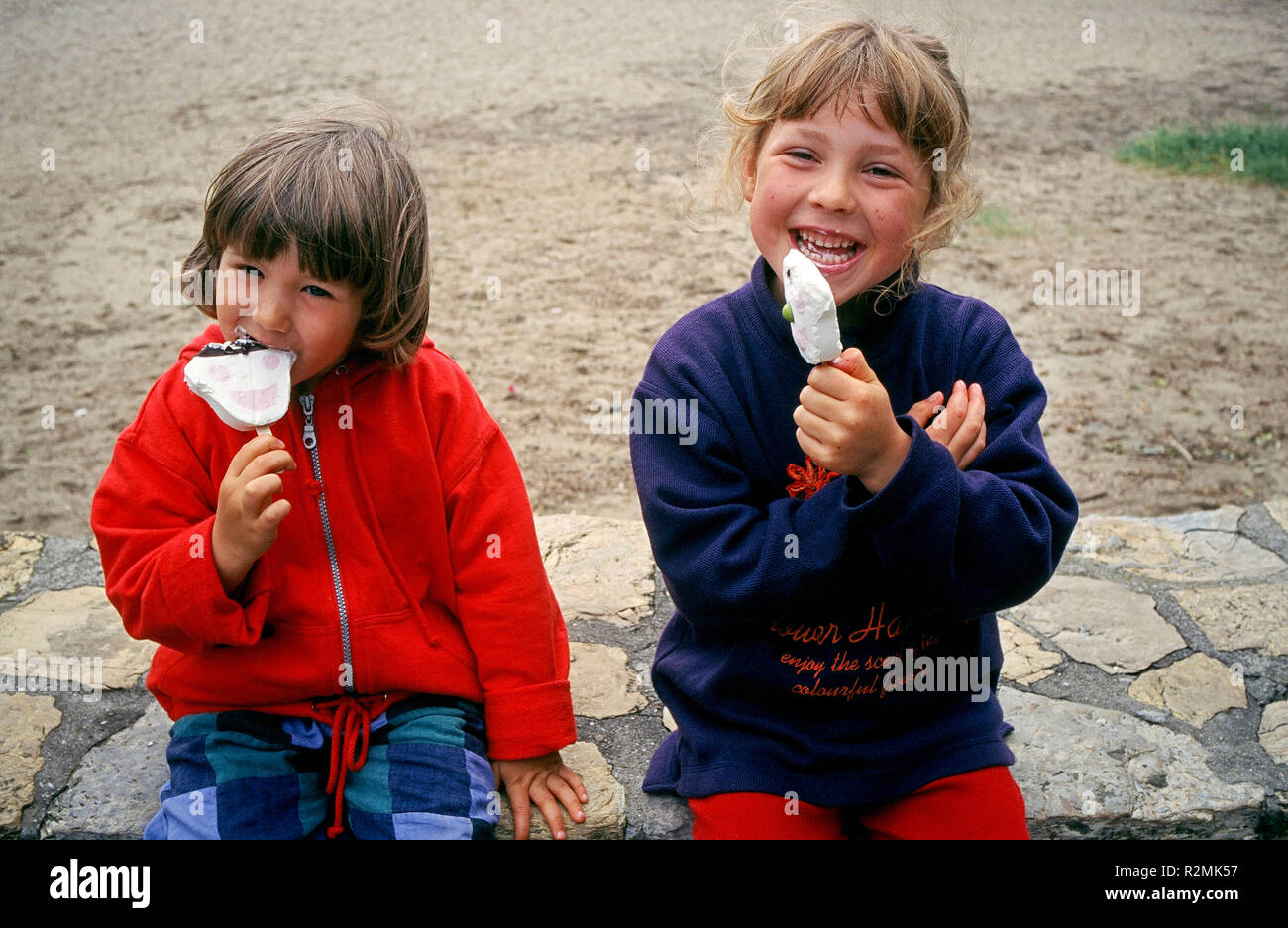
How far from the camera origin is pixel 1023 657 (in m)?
2.88

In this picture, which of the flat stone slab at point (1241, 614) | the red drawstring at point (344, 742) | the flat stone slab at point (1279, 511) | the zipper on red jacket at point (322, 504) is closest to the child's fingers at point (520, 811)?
the red drawstring at point (344, 742)

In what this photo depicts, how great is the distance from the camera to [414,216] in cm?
210

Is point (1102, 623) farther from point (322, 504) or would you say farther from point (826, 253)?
point (322, 504)

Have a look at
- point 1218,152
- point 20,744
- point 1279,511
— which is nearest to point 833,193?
point 20,744

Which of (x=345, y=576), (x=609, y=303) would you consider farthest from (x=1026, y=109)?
(x=345, y=576)

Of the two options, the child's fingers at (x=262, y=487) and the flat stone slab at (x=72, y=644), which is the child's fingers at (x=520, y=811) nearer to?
the child's fingers at (x=262, y=487)

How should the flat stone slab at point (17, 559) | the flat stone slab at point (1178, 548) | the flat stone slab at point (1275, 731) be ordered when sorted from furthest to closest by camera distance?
the flat stone slab at point (1178, 548) → the flat stone slab at point (17, 559) → the flat stone slab at point (1275, 731)

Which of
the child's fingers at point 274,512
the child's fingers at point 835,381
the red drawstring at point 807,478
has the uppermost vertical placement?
the child's fingers at point 835,381

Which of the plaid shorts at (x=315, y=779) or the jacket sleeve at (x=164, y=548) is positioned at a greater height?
the jacket sleeve at (x=164, y=548)

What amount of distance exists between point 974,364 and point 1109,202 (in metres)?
5.23

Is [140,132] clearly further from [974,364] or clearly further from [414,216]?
[974,364]

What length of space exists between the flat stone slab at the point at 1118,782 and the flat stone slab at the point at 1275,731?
0.49ft

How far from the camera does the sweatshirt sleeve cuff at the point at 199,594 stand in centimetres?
194

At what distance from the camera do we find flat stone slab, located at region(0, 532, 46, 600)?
10.2 feet
